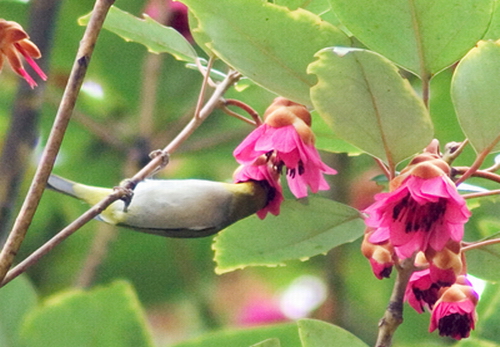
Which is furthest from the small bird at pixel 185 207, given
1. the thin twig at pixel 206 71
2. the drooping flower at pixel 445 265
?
the drooping flower at pixel 445 265

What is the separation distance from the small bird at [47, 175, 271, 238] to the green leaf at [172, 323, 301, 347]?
5.9 inches

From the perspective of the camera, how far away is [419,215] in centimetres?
81

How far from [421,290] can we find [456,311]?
5 centimetres

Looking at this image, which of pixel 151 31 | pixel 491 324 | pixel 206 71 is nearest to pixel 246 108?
pixel 206 71

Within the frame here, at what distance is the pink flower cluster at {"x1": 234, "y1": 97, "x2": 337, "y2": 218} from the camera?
86cm

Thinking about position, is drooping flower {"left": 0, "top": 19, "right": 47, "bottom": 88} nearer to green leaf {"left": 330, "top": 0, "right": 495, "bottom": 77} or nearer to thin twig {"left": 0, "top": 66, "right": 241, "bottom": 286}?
thin twig {"left": 0, "top": 66, "right": 241, "bottom": 286}

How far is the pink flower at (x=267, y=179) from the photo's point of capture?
0.94 metres

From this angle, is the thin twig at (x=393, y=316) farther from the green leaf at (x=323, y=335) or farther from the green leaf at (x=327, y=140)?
the green leaf at (x=327, y=140)

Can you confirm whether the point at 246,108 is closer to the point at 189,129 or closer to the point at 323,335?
the point at 189,129

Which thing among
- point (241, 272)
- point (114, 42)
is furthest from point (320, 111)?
point (241, 272)

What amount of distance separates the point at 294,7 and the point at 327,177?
0.93 meters

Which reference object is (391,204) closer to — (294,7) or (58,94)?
(294,7)

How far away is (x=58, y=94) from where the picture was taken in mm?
1962

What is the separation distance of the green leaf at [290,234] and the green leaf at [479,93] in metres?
0.21
